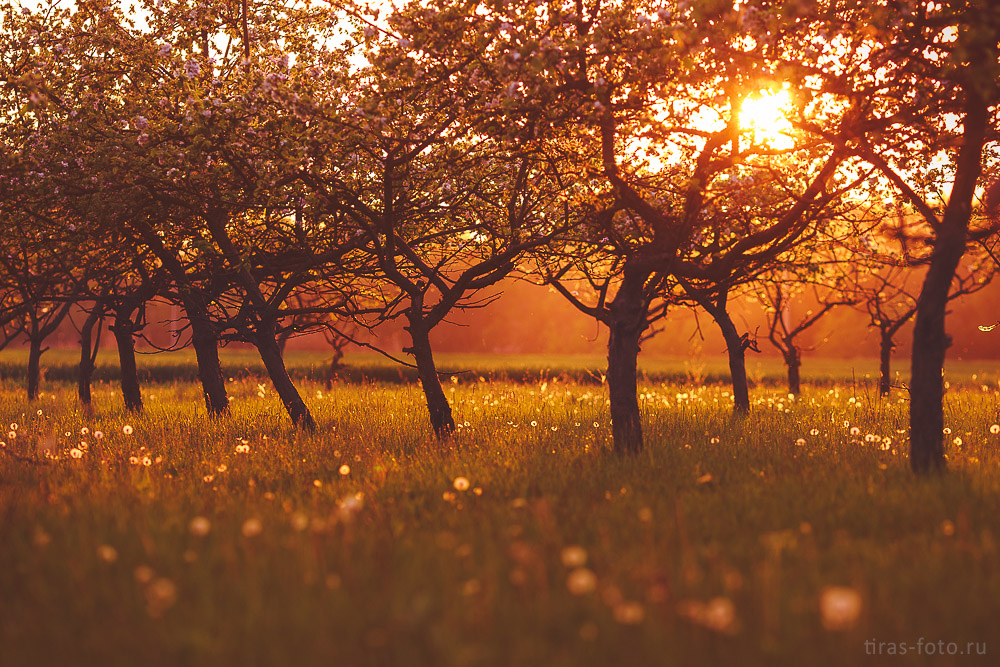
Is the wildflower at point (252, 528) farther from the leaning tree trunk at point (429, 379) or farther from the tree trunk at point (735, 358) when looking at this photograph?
the tree trunk at point (735, 358)

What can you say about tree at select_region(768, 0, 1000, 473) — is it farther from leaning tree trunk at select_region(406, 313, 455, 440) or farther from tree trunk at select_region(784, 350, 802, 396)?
tree trunk at select_region(784, 350, 802, 396)

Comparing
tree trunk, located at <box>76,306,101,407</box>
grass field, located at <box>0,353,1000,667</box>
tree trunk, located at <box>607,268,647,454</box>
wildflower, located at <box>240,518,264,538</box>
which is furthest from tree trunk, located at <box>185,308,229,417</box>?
wildflower, located at <box>240,518,264,538</box>

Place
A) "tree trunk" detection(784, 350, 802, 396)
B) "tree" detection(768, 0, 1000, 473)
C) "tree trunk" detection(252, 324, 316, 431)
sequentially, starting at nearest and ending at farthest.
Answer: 1. "tree" detection(768, 0, 1000, 473)
2. "tree trunk" detection(252, 324, 316, 431)
3. "tree trunk" detection(784, 350, 802, 396)

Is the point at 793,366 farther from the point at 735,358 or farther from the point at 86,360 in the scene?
the point at 86,360

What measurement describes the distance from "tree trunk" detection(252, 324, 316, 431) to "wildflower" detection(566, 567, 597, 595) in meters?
7.51

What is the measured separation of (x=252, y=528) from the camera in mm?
3768

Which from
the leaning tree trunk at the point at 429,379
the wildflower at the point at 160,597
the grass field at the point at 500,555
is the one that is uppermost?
the leaning tree trunk at the point at 429,379

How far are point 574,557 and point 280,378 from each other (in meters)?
8.93

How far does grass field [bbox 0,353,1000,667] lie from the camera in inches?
127

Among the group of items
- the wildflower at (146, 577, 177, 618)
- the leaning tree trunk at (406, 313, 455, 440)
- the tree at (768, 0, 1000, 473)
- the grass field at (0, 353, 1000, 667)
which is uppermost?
the tree at (768, 0, 1000, 473)

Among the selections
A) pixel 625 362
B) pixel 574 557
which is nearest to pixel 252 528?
pixel 574 557

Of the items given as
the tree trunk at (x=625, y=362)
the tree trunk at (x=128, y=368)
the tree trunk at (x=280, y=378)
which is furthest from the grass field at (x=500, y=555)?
the tree trunk at (x=128, y=368)

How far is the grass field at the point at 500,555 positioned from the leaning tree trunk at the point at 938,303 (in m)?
0.43

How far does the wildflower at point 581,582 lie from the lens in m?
2.98
